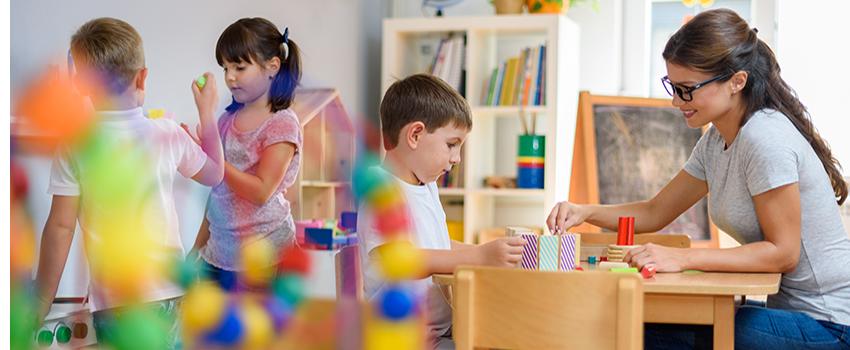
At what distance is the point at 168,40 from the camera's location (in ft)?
5.38

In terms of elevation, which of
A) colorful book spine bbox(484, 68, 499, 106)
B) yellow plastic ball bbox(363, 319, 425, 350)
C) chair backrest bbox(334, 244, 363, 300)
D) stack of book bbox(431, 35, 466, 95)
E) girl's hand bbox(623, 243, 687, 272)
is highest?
stack of book bbox(431, 35, 466, 95)

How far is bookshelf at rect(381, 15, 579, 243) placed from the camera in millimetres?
3676

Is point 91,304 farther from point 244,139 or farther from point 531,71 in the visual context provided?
point 531,71

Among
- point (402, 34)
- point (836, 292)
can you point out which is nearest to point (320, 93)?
point (836, 292)

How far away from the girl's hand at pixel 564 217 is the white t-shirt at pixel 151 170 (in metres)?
0.82

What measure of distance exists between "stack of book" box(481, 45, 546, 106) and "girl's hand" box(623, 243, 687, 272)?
1.90m

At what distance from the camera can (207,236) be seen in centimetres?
174

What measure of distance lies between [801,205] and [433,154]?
0.72m

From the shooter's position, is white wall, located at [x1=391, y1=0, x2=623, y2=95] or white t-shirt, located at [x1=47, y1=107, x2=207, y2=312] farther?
white wall, located at [x1=391, y1=0, x2=623, y2=95]

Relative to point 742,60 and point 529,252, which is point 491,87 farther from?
point 529,252

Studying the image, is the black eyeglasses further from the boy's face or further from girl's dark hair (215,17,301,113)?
girl's dark hair (215,17,301,113)

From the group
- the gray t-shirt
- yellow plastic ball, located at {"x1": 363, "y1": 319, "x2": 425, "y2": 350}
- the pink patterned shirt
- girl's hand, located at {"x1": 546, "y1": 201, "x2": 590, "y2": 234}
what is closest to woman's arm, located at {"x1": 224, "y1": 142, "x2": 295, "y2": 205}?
the pink patterned shirt

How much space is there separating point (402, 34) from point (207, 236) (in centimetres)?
218

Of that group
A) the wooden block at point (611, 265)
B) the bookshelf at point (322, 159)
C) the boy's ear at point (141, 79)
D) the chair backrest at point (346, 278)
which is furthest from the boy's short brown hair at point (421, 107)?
the boy's ear at point (141, 79)
